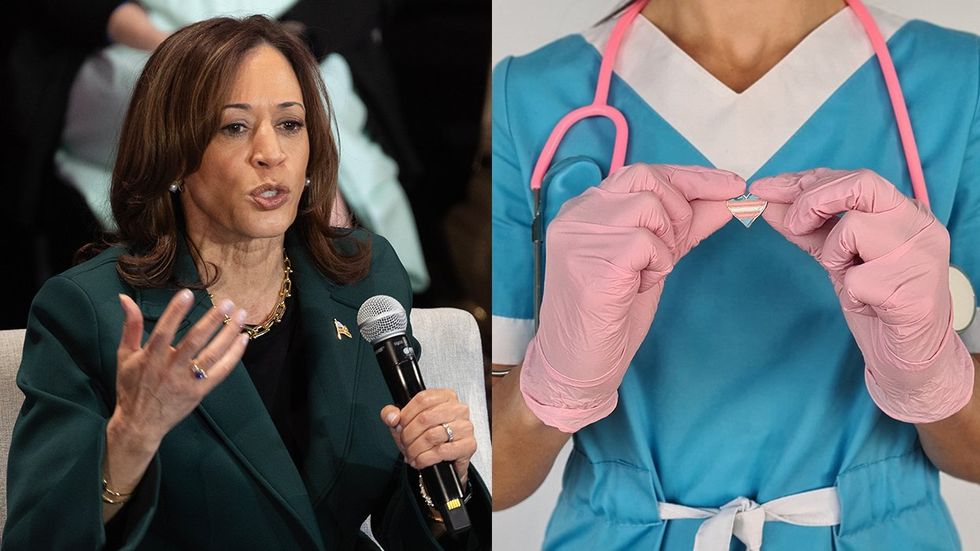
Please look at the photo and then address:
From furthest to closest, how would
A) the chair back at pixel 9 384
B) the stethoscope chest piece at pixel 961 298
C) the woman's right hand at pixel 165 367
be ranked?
the stethoscope chest piece at pixel 961 298
the chair back at pixel 9 384
the woman's right hand at pixel 165 367

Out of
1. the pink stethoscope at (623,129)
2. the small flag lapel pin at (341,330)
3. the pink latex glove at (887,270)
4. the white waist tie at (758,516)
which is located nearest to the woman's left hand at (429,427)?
the small flag lapel pin at (341,330)

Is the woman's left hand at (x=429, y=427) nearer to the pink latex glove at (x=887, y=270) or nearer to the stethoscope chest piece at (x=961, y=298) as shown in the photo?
the pink latex glove at (x=887, y=270)

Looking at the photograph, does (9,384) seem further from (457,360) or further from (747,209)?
(747,209)

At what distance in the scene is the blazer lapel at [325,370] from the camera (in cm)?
147

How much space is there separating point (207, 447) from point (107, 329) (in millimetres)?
195

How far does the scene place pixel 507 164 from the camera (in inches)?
67.0

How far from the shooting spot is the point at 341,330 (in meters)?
1.49

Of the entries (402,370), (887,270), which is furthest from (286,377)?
(887,270)

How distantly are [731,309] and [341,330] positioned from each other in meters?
0.59

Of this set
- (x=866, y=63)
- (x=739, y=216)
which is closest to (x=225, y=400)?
(x=739, y=216)

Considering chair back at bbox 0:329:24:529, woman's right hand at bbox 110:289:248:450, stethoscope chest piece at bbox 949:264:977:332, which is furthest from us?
stethoscope chest piece at bbox 949:264:977:332

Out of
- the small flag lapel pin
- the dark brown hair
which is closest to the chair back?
the dark brown hair

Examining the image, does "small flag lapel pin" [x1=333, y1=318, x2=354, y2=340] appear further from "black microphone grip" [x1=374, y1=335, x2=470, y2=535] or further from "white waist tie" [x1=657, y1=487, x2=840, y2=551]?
"white waist tie" [x1=657, y1=487, x2=840, y2=551]

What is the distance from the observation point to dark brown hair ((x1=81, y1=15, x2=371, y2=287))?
4.51 feet
